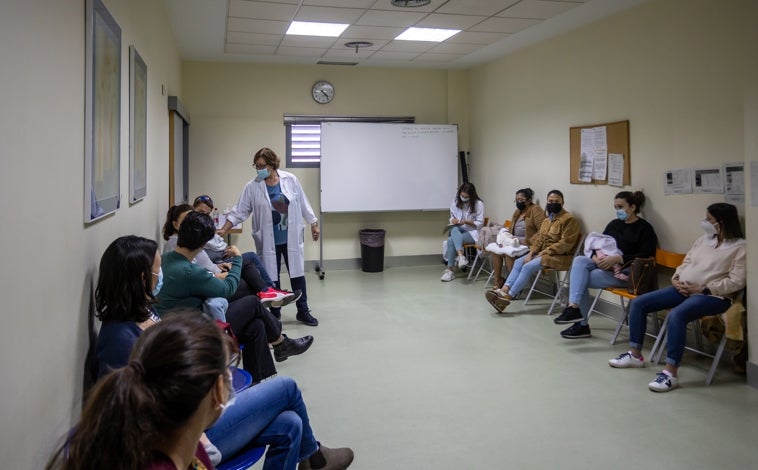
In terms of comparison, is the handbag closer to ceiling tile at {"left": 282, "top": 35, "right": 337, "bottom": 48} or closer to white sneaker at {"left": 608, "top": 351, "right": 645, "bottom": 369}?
white sneaker at {"left": 608, "top": 351, "right": 645, "bottom": 369}

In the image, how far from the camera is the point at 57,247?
69.6 inches

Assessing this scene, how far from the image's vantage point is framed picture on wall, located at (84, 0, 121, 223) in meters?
2.13

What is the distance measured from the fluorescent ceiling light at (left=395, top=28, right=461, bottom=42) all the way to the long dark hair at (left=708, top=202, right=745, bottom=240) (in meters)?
3.30

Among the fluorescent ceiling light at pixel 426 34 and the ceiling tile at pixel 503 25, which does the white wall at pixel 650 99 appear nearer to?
the ceiling tile at pixel 503 25

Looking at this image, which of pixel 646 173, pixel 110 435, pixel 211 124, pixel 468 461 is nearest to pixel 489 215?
pixel 646 173

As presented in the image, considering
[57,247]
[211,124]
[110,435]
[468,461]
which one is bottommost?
[468,461]

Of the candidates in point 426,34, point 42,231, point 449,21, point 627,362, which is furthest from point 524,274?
point 42,231

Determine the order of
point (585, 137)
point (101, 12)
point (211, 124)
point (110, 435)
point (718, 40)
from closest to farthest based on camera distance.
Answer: point (110, 435), point (101, 12), point (718, 40), point (585, 137), point (211, 124)

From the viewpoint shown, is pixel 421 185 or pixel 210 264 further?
pixel 421 185

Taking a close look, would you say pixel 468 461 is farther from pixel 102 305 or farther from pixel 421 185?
pixel 421 185

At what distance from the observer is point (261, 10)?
17.5ft

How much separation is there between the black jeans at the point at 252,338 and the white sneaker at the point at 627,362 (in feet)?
8.05

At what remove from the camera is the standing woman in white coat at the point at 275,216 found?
5277 mm

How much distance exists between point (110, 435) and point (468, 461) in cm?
216
